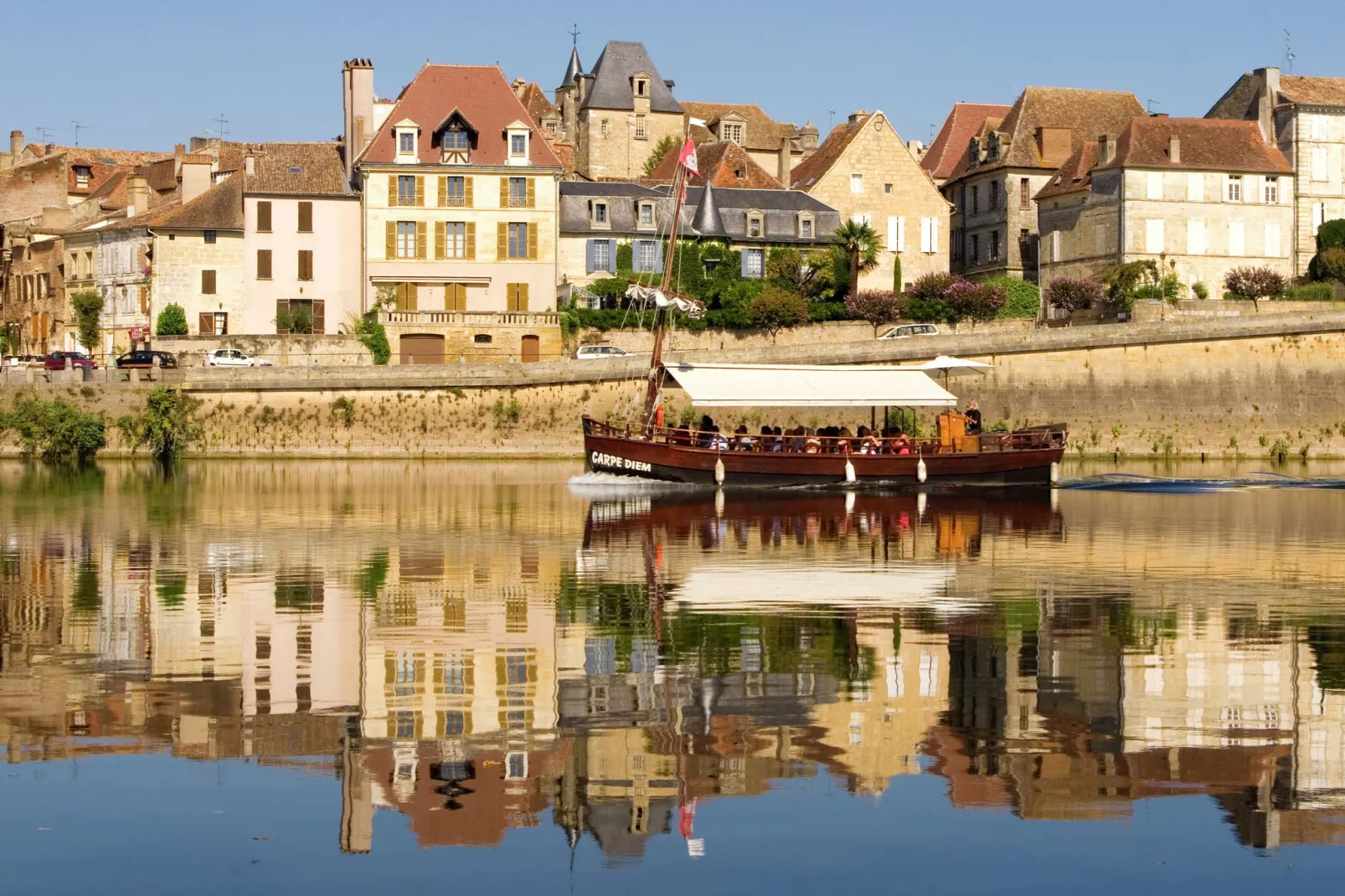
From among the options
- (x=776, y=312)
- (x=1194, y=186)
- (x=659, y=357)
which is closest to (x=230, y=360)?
(x=659, y=357)

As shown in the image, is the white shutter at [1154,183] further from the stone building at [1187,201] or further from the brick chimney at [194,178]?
the brick chimney at [194,178]

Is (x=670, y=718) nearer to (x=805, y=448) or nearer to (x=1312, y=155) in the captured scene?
(x=805, y=448)

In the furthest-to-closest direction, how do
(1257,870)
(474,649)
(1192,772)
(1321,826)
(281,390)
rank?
1. (281,390)
2. (474,649)
3. (1192,772)
4. (1321,826)
5. (1257,870)

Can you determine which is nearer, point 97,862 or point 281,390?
point 97,862

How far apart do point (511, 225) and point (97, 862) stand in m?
50.3

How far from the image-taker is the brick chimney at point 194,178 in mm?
61938

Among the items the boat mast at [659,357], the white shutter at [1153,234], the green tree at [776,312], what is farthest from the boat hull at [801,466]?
the white shutter at [1153,234]

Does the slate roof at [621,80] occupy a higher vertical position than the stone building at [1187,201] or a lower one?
higher

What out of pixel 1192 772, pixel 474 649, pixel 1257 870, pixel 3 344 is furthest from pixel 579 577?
pixel 3 344

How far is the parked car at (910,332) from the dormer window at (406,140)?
50.5 feet

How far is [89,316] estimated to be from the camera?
6372 cm

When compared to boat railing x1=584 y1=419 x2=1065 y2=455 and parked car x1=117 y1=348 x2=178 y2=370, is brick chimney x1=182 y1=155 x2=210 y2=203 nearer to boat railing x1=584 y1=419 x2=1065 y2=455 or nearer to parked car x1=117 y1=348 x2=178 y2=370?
parked car x1=117 y1=348 x2=178 y2=370

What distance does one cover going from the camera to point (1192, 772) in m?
12.7

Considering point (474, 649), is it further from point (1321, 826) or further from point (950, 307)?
point (950, 307)
